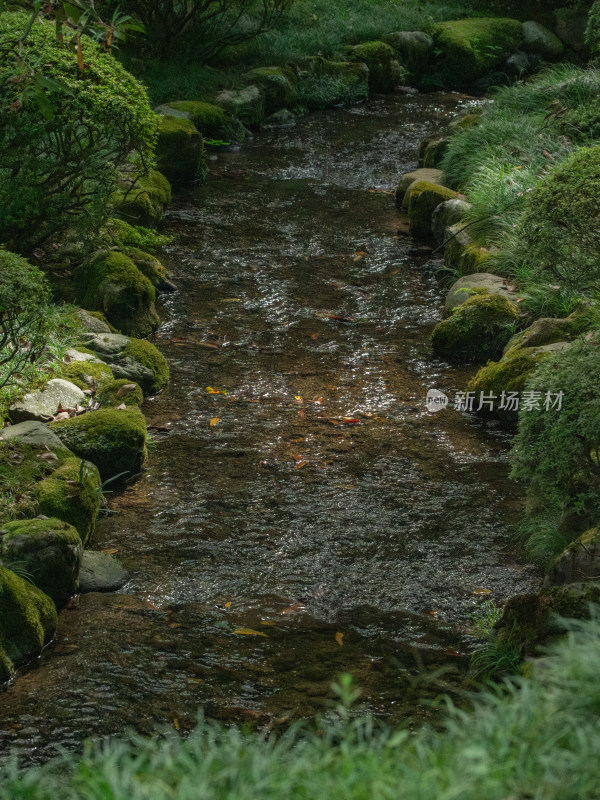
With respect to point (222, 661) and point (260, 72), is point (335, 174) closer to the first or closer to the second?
point (260, 72)

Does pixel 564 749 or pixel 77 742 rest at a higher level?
pixel 564 749

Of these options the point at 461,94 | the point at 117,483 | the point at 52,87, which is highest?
the point at 52,87

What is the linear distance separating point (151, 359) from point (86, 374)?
615 mm

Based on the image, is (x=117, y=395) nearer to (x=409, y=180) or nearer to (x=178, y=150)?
(x=178, y=150)

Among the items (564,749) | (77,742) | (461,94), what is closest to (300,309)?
(77,742)

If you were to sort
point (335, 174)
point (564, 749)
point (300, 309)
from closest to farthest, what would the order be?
point (564, 749)
point (300, 309)
point (335, 174)

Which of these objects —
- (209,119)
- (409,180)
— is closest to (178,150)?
(209,119)

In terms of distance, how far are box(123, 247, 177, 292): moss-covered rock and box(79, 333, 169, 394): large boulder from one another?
4.74 feet

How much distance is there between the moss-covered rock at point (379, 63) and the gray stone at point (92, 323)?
1105 cm

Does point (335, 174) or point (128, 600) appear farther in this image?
point (335, 174)

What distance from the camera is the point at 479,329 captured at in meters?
7.71

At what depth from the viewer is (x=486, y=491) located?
588cm

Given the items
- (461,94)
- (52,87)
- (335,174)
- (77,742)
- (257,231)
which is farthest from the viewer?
(461,94)

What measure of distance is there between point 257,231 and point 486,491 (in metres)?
5.38
